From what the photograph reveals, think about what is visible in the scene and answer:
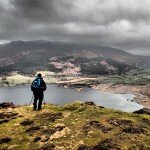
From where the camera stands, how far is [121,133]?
23.5m

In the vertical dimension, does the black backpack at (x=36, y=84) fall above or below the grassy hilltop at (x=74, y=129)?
above

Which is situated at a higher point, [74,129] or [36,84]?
[36,84]

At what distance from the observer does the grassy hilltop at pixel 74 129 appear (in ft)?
71.4

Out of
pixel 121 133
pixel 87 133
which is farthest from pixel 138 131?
pixel 87 133

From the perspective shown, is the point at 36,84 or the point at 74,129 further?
the point at 36,84

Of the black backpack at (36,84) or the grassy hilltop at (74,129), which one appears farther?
the black backpack at (36,84)

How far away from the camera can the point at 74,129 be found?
79.1 feet

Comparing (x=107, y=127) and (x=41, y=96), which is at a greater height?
(x=41, y=96)

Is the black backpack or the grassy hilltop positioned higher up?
the black backpack

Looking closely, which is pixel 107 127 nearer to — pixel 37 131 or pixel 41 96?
pixel 37 131

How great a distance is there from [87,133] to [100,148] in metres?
2.50

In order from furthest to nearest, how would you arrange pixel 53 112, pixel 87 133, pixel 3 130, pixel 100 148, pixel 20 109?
1. pixel 20 109
2. pixel 53 112
3. pixel 3 130
4. pixel 87 133
5. pixel 100 148

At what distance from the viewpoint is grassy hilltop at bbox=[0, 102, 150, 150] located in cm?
2175

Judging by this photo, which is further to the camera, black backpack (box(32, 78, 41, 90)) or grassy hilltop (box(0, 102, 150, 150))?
black backpack (box(32, 78, 41, 90))
